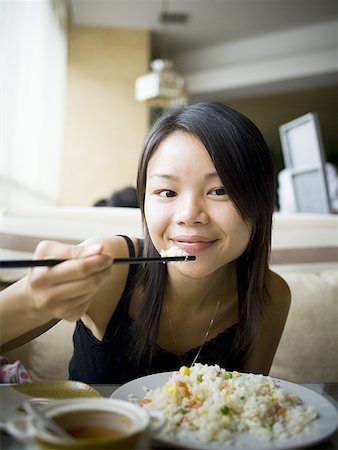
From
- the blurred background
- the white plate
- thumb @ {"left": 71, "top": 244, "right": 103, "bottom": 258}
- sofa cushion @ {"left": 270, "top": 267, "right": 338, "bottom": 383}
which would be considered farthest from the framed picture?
the blurred background

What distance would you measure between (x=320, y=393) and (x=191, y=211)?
0.37 metres

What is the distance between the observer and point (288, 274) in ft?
4.94

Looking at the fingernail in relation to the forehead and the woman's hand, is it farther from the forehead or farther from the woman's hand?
the forehead

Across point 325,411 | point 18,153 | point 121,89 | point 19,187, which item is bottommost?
point 325,411

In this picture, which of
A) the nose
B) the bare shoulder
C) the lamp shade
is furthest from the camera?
the lamp shade

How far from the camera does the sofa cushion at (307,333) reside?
1.44m

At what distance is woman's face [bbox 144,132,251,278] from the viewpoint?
2.79 ft

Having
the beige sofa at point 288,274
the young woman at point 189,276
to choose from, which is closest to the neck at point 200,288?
the young woman at point 189,276

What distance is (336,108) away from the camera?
956 centimetres

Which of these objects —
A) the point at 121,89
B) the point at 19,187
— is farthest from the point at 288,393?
the point at 121,89

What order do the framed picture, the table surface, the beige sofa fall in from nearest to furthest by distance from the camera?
the table surface, the beige sofa, the framed picture

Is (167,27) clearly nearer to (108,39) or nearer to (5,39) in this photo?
(108,39)

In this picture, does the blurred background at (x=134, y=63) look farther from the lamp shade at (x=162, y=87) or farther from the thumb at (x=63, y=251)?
the thumb at (x=63, y=251)

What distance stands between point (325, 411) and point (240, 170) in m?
0.44
